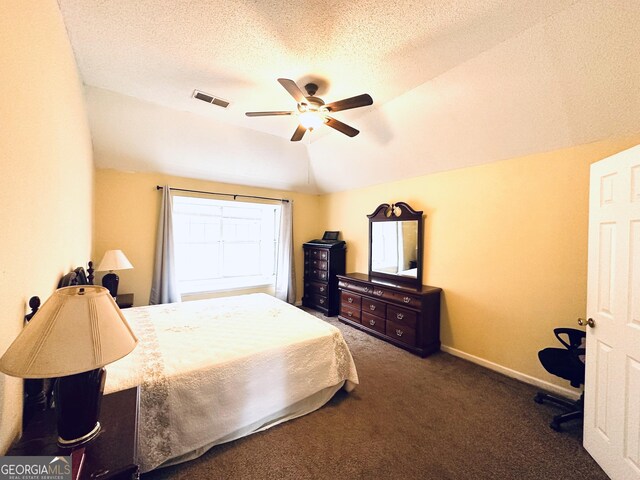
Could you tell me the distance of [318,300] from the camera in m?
4.85

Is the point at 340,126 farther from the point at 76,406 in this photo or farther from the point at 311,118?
the point at 76,406

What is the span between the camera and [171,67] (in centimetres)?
222

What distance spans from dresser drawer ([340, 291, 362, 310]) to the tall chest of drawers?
42 centimetres

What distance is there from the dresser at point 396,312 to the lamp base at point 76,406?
298 centimetres

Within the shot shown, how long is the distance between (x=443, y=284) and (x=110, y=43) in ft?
13.1

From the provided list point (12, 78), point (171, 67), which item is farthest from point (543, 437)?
point (171, 67)

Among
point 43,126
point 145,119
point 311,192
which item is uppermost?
point 145,119

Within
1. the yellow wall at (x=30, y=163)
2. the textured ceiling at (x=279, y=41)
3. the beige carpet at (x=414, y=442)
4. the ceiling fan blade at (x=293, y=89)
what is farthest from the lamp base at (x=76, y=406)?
the textured ceiling at (x=279, y=41)

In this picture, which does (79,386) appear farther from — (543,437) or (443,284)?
(443,284)

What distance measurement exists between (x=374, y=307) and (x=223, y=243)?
2.86 m

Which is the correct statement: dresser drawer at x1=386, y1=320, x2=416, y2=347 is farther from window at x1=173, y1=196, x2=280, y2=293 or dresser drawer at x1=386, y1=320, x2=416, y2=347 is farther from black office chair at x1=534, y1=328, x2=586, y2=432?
window at x1=173, y1=196, x2=280, y2=293

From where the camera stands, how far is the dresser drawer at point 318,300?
4715 mm

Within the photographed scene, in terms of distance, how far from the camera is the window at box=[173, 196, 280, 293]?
4336mm

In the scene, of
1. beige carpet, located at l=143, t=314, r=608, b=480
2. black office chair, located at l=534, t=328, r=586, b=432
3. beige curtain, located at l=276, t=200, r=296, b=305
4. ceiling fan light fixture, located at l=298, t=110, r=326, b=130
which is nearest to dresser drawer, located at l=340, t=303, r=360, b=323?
beige curtain, located at l=276, t=200, r=296, b=305
